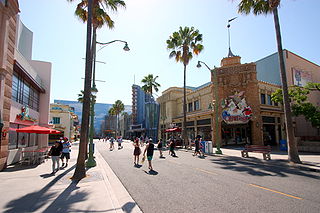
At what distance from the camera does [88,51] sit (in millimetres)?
9516

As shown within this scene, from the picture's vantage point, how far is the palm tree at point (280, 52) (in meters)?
12.3

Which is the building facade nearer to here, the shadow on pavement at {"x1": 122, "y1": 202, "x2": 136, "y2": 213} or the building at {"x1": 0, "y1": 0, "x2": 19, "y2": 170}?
the building at {"x1": 0, "y1": 0, "x2": 19, "y2": 170}

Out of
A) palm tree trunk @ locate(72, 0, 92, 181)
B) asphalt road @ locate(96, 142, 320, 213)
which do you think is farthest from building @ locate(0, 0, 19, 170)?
asphalt road @ locate(96, 142, 320, 213)

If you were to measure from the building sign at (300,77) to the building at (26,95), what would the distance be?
34579 millimetres

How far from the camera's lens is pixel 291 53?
97.6ft

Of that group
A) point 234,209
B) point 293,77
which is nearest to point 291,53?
point 293,77

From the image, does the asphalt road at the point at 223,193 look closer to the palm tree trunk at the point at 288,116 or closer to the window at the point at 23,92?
the palm tree trunk at the point at 288,116

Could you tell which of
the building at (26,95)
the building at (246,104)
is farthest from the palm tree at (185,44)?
the building at (26,95)

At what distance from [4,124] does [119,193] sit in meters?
8.70

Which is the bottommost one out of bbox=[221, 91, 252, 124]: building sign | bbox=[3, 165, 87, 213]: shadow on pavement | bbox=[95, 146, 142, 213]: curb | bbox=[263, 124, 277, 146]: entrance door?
bbox=[95, 146, 142, 213]: curb

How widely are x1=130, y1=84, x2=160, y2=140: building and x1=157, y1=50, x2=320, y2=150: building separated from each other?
19442 mm

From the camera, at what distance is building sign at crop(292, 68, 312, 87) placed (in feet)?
97.2

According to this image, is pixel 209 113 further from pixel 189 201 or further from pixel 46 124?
pixel 189 201

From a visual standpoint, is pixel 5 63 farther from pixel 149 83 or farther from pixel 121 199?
pixel 149 83
